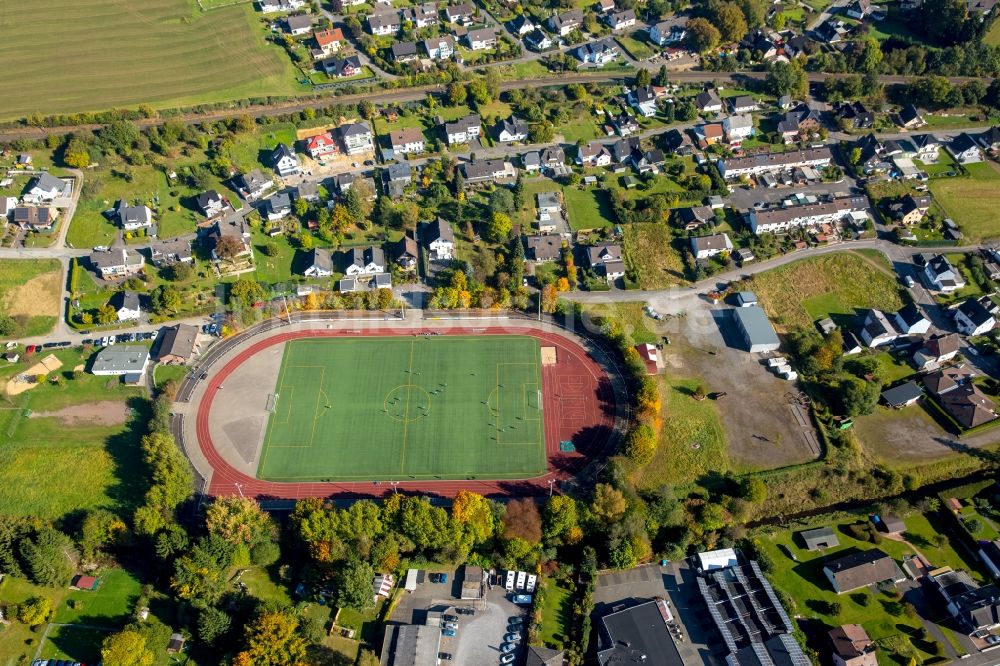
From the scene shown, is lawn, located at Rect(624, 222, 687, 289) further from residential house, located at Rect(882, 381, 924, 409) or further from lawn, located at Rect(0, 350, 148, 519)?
lawn, located at Rect(0, 350, 148, 519)

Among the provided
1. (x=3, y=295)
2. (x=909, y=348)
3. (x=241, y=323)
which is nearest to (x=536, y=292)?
(x=241, y=323)

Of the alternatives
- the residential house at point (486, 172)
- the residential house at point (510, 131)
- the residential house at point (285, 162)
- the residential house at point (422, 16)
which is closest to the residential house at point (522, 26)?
the residential house at point (422, 16)

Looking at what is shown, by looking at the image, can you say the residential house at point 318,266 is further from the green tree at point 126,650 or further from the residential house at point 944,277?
the residential house at point 944,277

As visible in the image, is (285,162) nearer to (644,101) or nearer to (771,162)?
(644,101)

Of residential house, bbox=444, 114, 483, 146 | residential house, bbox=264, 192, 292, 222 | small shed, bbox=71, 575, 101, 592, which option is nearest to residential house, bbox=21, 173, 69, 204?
residential house, bbox=264, 192, 292, 222

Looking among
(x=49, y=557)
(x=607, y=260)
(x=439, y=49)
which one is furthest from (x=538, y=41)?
(x=49, y=557)

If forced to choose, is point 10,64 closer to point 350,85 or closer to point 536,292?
point 350,85
